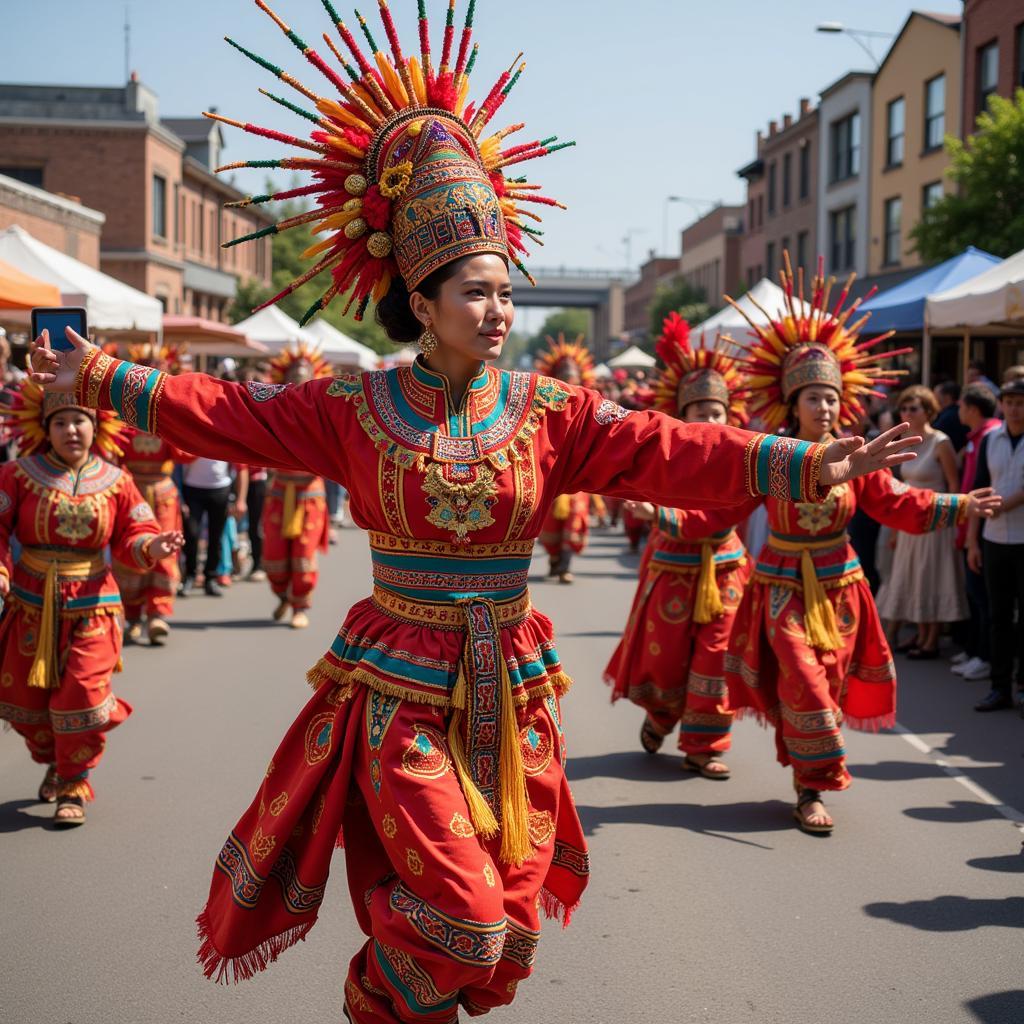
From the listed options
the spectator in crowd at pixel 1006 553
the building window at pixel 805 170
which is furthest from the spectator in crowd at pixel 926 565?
the building window at pixel 805 170

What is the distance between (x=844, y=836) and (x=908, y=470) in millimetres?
5339

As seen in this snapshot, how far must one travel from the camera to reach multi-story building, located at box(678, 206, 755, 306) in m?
63.0

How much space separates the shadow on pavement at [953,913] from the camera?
5.11m

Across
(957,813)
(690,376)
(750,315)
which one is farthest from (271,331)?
(957,813)

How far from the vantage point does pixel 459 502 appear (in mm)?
3664

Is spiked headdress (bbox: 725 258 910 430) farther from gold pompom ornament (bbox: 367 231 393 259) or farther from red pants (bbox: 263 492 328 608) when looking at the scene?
red pants (bbox: 263 492 328 608)

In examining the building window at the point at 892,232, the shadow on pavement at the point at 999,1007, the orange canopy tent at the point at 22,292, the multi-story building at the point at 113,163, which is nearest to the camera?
the shadow on pavement at the point at 999,1007

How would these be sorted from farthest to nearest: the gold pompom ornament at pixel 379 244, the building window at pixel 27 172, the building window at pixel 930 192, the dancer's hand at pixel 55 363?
the building window at pixel 27 172 → the building window at pixel 930 192 → the gold pompom ornament at pixel 379 244 → the dancer's hand at pixel 55 363

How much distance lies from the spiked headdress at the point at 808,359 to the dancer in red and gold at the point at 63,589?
3092 mm

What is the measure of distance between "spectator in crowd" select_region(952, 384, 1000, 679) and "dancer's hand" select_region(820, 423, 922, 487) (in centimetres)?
675

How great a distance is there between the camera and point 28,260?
1340cm

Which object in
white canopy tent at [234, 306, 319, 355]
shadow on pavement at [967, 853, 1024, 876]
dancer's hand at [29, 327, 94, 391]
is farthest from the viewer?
white canopy tent at [234, 306, 319, 355]

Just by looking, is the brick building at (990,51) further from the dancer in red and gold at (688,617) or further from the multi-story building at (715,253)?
the multi-story building at (715,253)

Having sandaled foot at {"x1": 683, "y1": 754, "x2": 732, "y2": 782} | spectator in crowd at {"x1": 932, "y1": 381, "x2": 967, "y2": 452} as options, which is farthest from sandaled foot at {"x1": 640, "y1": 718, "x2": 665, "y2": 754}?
spectator in crowd at {"x1": 932, "y1": 381, "x2": 967, "y2": 452}
